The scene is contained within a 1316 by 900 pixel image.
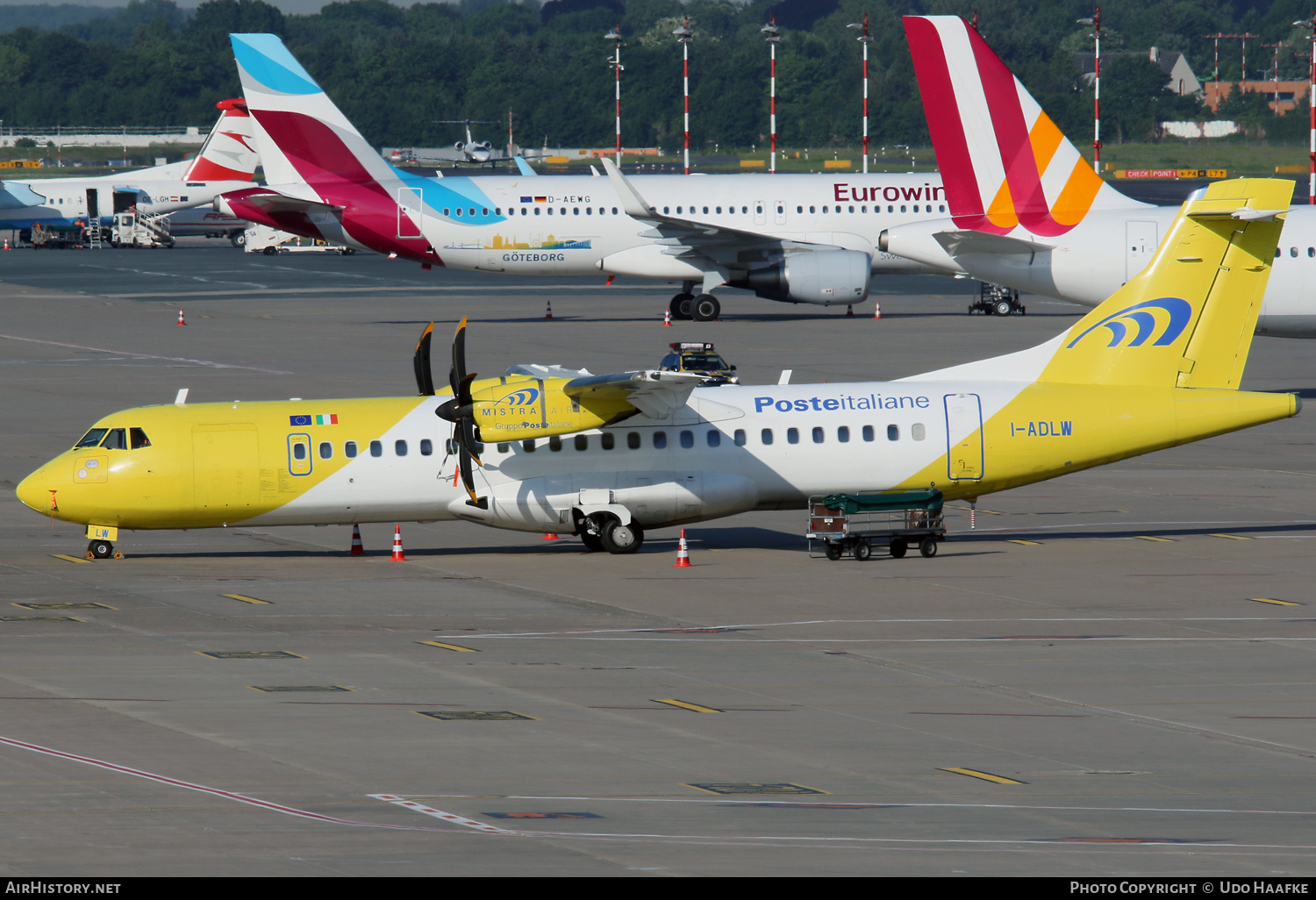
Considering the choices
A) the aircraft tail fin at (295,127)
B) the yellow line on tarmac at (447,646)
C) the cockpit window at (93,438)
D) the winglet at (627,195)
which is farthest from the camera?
the aircraft tail fin at (295,127)

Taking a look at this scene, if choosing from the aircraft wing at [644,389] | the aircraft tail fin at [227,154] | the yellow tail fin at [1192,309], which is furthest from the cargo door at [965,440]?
the aircraft tail fin at [227,154]

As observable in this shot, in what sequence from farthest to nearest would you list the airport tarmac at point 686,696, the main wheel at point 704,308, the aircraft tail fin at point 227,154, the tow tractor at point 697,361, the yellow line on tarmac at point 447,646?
1. the aircraft tail fin at point 227,154
2. the main wheel at point 704,308
3. the tow tractor at point 697,361
4. the yellow line on tarmac at point 447,646
5. the airport tarmac at point 686,696

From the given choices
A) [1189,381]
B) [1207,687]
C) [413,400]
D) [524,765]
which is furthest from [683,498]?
[524,765]

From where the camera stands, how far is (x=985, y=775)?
17.0 metres

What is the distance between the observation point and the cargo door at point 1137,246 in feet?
157

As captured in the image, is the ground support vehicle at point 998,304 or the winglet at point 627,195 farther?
the ground support vehicle at point 998,304

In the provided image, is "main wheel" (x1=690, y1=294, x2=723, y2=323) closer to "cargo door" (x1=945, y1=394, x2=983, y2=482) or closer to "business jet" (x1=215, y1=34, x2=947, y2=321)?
"business jet" (x1=215, y1=34, x2=947, y2=321)

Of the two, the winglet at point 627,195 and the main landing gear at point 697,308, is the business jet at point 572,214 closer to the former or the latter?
the main landing gear at point 697,308

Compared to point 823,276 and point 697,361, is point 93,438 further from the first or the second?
point 823,276

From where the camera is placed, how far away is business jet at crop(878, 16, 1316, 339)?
47469 mm

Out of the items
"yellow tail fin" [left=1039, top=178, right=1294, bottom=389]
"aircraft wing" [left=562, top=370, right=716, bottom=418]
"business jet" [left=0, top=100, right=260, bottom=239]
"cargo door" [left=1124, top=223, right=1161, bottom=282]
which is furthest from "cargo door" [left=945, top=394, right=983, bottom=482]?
"business jet" [left=0, top=100, right=260, bottom=239]

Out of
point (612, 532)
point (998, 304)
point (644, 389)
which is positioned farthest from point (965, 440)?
point (998, 304)

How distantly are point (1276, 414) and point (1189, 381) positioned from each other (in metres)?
1.67

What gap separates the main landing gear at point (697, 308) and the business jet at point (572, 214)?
5 centimetres
